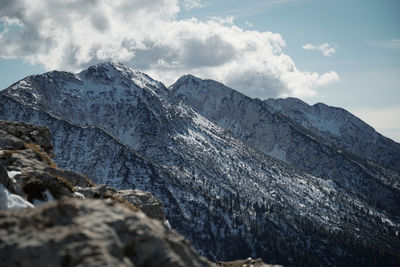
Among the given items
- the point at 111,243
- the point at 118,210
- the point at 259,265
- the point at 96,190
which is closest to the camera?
the point at 111,243

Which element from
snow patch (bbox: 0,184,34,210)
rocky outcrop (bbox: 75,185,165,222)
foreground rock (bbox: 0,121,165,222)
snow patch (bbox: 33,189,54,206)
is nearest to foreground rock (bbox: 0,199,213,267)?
snow patch (bbox: 0,184,34,210)

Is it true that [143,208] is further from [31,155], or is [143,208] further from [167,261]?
[167,261]

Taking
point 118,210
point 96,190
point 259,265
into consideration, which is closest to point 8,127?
point 96,190

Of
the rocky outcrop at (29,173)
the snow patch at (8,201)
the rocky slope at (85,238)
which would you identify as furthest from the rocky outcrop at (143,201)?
the rocky slope at (85,238)

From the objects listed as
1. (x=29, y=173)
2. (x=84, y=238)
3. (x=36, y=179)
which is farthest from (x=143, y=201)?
(x=84, y=238)

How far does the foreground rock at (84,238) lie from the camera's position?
9.59 meters

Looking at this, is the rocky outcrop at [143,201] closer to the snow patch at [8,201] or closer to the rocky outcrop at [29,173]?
the rocky outcrop at [29,173]

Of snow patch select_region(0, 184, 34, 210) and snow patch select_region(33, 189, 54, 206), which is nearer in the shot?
snow patch select_region(0, 184, 34, 210)

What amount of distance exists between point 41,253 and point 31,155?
24.4m

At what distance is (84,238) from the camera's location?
10.1m

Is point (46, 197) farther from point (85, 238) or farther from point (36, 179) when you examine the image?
point (85, 238)

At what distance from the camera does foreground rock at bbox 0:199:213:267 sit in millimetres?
9586

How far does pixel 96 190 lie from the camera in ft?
97.2

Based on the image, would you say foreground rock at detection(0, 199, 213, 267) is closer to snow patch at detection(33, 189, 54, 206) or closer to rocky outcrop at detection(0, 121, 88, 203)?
rocky outcrop at detection(0, 121, 88, 203)
